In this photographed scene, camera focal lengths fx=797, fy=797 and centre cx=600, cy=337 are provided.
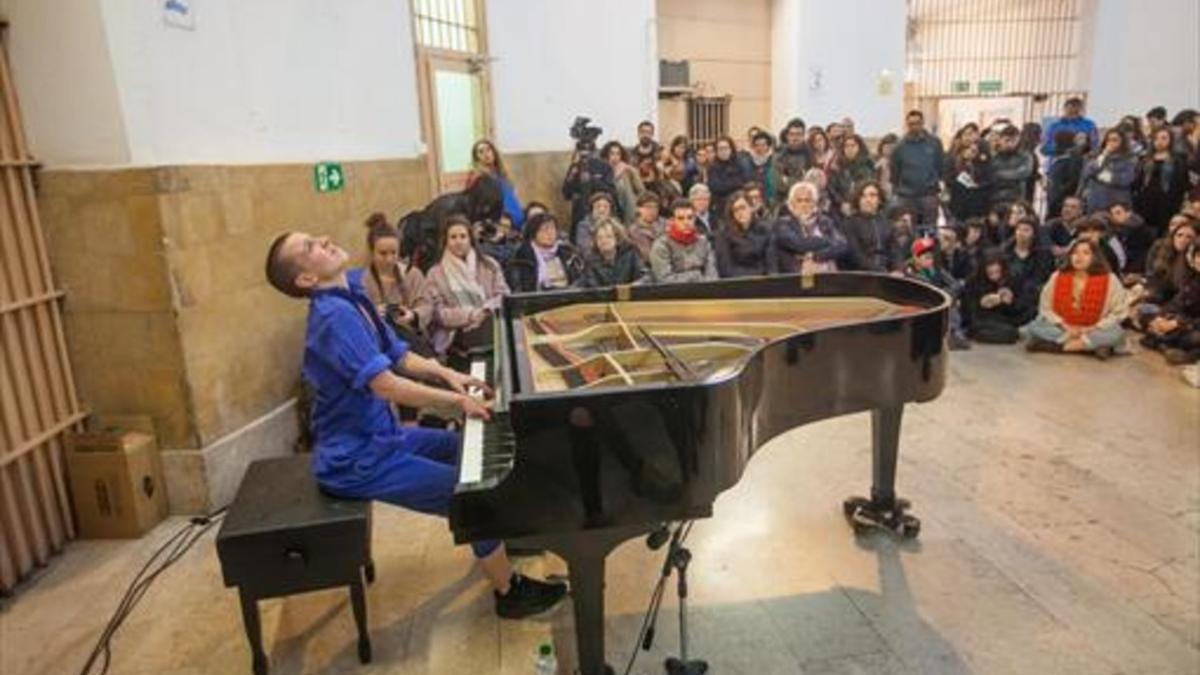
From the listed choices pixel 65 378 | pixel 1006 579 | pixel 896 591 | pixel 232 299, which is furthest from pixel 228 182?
pixel 1006 579

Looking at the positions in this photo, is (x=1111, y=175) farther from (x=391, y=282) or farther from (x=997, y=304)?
(x=391, y=282)

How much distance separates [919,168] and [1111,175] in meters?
1.53

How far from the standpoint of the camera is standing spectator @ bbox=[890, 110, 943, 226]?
286 inches

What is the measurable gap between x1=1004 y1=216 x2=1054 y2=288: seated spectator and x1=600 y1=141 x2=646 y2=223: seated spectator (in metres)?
3.01

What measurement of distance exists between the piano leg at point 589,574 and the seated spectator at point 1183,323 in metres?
4.91

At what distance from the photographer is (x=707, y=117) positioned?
34.6 ft

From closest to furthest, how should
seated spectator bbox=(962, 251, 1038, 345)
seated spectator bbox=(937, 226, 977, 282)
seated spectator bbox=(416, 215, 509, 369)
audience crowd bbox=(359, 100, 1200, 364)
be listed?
1. seated spectator bbox=(416, 215, 509, 369)
2. audience crowd bbox=(359, 100, 1200, 364)
3. seated spectator bbox=(962, 251, 1038, 345)
4. seated spectator bbox=(937, 226, 977, 282)

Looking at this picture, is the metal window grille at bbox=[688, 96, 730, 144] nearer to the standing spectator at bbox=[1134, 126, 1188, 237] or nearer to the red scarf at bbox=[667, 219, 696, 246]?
the standing spectator at bbox=[1134, 126, 1188, 237]

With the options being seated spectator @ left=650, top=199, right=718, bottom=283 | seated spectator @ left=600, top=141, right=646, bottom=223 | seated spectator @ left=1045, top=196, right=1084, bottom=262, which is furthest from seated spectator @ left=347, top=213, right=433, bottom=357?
seated spectator @ left=1045, top=196, right=1084, bottom=262

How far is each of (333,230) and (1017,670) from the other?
12.6 ft

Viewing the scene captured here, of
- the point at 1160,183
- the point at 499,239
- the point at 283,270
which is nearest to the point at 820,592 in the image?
the point at 283,270

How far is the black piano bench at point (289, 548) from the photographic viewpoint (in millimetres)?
2240

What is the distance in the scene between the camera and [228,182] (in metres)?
3.54

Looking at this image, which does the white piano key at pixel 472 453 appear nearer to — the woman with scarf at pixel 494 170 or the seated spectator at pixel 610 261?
the seated spectator at pixel 610 261
